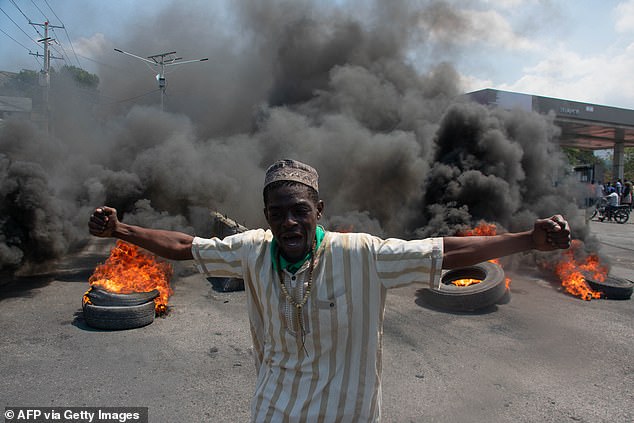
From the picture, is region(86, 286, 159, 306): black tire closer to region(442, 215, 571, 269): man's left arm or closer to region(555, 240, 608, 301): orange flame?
region(442, 215, 571, 269): man's left arm

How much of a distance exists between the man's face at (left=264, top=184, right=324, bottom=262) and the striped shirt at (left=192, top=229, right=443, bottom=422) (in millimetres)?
77

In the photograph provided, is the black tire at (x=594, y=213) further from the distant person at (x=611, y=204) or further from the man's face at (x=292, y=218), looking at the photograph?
the man's face at (x=292, y=218)

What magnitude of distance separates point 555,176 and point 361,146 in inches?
276

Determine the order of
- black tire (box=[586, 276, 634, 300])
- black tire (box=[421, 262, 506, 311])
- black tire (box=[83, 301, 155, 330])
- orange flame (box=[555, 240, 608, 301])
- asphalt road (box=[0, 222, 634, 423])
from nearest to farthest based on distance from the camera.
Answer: asphalt road (box=[0, 222, 634, 423]) → black tire (box=[83, 301, 155, 330]) → black tire (box=[421, 262, 506, 311]) → black tire (box=[586, 276, 634, 300]) → orange flame (box=[555, 240, 608, 301])

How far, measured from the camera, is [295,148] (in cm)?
1767

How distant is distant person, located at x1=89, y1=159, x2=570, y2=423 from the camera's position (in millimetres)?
1498

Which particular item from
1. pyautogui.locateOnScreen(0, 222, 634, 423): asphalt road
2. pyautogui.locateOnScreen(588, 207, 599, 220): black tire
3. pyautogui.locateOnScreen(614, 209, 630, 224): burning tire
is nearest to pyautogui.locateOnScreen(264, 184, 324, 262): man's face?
pyautogui.locateOnScreen(0, 222, 634, 423): asphalt road

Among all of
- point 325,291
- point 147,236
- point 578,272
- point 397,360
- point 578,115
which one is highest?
point 578,115

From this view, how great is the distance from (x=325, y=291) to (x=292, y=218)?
0.29 meters

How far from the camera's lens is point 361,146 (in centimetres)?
1702

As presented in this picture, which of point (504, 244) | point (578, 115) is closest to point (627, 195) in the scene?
point (578, 115)

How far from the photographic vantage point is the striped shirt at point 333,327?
1486 mm

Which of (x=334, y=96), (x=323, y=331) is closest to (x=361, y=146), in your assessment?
(x=334, y=96)

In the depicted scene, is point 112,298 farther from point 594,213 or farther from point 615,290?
point 594,213
